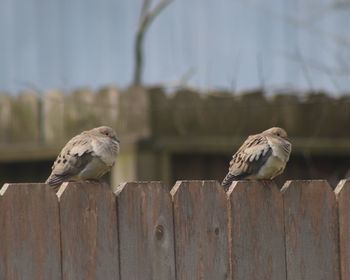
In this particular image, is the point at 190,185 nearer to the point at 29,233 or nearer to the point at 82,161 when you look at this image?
the point at 82,161

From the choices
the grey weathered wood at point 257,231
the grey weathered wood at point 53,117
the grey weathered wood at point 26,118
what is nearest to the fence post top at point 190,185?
the grey weathered wood at point 257,231

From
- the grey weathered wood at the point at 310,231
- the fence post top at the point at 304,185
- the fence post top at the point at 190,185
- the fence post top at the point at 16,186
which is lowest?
the grey weathered wood at the point at 310,231

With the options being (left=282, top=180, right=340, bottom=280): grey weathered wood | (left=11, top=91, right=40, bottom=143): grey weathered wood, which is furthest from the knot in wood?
(left=11, top=91, right=40, bottom=143): grey weathered wood

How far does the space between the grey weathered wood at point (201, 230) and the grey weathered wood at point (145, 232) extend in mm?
41

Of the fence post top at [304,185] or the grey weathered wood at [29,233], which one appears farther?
the fence post top at [304,185]

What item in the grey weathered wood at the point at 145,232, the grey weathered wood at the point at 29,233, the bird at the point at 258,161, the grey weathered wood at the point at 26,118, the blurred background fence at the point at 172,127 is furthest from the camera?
the grey weathered wood at the point at 26,118

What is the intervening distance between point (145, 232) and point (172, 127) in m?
3.83

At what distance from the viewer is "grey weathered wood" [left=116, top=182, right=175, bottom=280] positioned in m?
3.71

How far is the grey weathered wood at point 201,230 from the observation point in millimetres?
3807

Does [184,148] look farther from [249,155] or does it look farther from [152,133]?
[249,155]

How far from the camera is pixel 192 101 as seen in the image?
7.75 meters

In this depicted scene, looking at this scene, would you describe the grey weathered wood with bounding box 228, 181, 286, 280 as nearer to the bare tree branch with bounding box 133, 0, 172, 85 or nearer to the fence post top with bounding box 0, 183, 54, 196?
the fence post top with bounding box 0, 183, 54, 196

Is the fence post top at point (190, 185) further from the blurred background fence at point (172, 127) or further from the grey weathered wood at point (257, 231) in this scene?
the blurred background fence at point (172, 127)

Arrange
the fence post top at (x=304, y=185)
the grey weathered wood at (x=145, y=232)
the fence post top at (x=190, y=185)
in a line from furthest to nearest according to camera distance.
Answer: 1. the fence post top at (x=304, y=185)
2. the fence post top at (x=190, y=185)
3. the grey weathered wood at (x=145, y=232)
